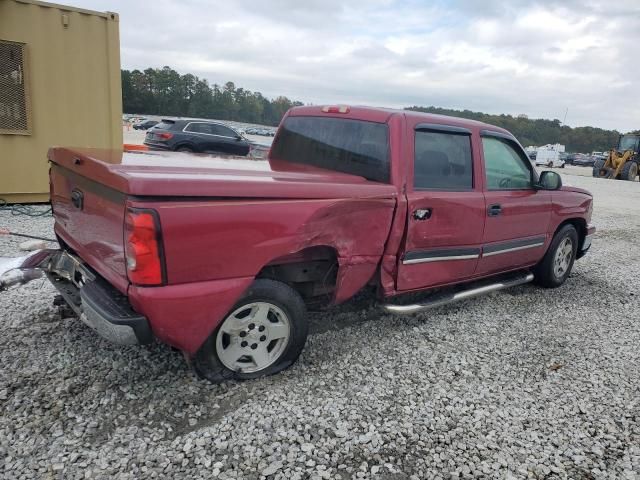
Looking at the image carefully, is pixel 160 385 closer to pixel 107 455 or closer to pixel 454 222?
pixel 107 455

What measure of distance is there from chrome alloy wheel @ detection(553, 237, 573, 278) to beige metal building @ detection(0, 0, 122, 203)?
721cm

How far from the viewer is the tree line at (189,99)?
86.5m

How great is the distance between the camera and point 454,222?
384cm

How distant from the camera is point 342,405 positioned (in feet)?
9.54

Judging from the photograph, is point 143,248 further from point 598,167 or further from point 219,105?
point 219,105

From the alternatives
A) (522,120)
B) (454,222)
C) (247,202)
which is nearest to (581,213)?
(454,222)

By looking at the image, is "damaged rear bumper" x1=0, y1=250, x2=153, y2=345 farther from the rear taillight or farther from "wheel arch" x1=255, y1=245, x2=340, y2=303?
"wheel arch" x1=255, y1=245, x2=340, y2=303

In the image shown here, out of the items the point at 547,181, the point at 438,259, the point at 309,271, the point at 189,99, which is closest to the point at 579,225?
the point at 547,181

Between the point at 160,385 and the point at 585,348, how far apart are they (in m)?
3.30

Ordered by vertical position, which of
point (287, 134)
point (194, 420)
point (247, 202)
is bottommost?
point (194, 420)

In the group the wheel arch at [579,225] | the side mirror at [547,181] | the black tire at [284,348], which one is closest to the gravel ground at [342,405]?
the black tire at [284,348]

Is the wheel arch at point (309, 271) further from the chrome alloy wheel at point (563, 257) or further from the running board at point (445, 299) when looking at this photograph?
the chrome alloy wheel at point (563, 257)

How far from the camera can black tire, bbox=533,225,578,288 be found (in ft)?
17.3

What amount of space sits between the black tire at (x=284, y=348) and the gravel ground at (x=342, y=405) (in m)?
0.09
